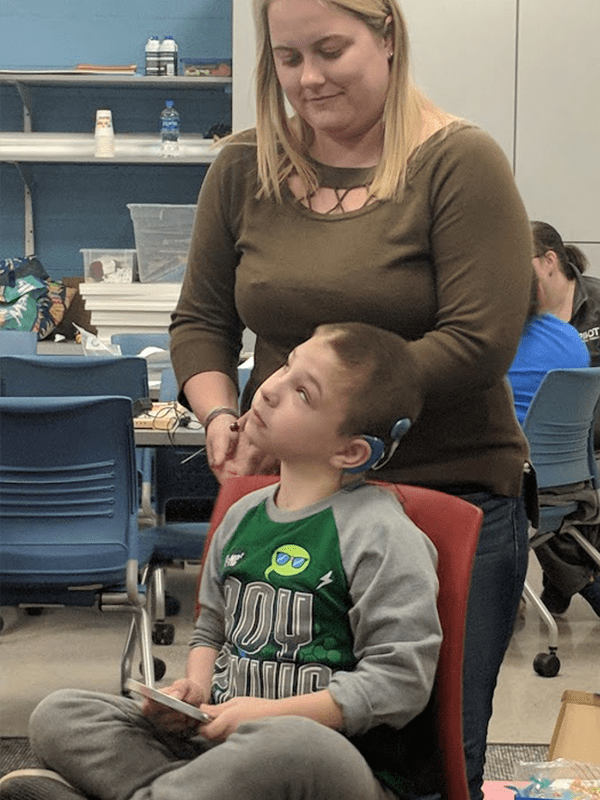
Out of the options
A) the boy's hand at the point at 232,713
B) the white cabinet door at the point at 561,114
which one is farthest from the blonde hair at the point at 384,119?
the white cabinet door at the point at 561,114

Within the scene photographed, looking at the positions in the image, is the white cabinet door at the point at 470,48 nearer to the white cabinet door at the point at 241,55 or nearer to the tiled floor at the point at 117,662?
the white cabinet door at the point at 241,55

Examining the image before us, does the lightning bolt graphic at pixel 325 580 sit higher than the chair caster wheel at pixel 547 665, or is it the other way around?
the lightning bolt graphic at pixel 325 580

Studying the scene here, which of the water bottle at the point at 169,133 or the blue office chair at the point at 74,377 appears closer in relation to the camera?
the blue office chair at the point at 74,377

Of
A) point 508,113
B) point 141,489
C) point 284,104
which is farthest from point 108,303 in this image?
point 284,104

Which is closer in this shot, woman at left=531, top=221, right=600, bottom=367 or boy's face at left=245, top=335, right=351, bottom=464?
boy's face at left=245, top=335, right=351, bottom=464

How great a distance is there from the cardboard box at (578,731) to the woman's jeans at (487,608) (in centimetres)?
62

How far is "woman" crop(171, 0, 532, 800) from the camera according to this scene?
149 centimetres

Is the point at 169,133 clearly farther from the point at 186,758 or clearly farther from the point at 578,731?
the point at 186,758

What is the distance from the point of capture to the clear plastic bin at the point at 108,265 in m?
5.88

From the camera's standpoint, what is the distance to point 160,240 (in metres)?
5.95

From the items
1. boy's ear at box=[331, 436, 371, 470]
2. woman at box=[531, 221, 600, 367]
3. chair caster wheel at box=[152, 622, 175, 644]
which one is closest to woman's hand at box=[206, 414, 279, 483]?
A: boy's ear at box=[331, 436, 371, 470]

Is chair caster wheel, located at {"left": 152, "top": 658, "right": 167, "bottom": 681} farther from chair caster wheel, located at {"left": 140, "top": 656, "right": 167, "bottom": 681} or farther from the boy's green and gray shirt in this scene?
the boy's green and gray shirt

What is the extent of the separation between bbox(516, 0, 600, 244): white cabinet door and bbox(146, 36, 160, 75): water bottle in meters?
1.73

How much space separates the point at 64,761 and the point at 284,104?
33.6 inches
